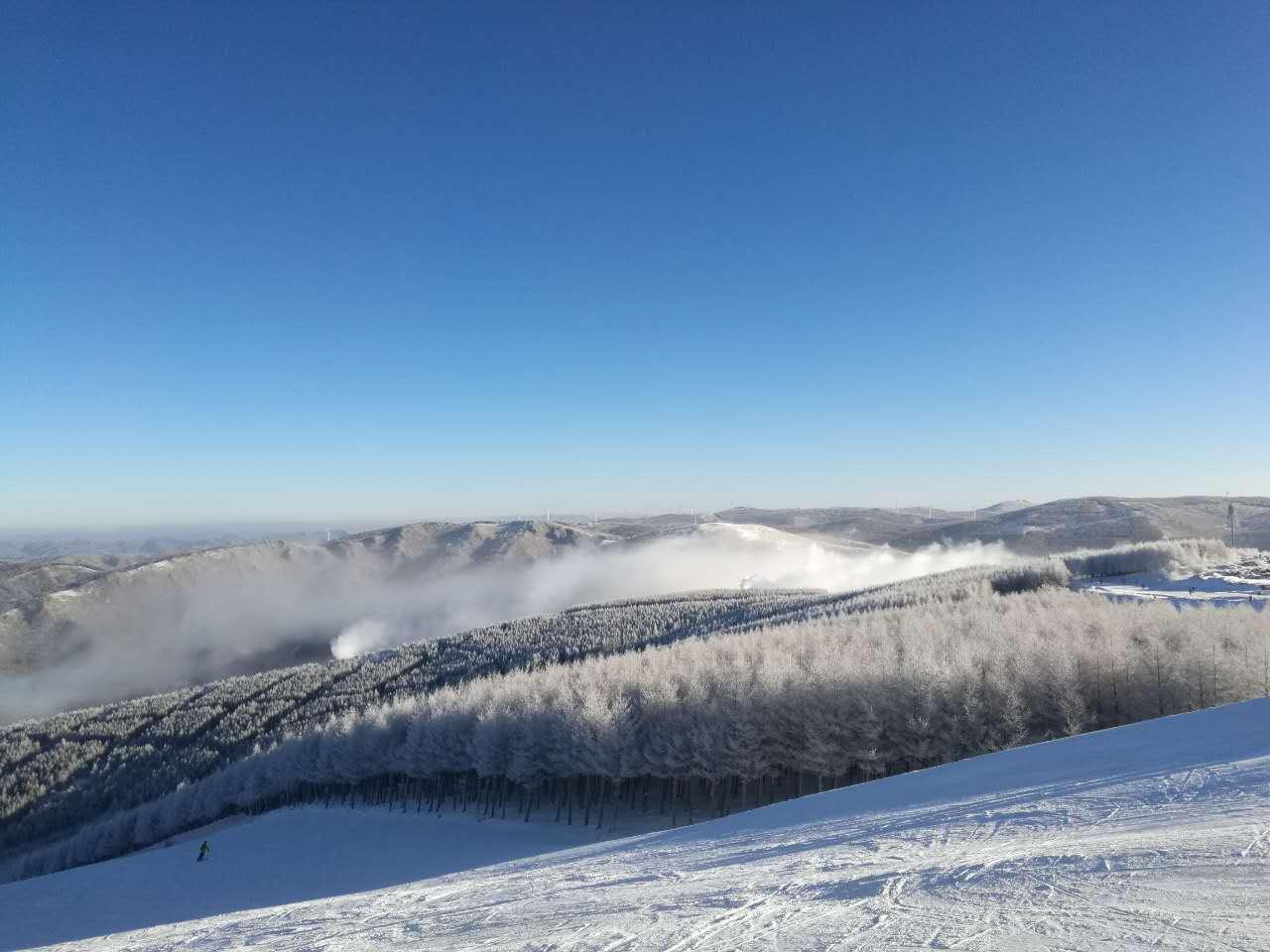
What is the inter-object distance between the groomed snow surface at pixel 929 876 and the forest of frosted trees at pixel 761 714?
2382cm

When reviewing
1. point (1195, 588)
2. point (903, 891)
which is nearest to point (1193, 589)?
point (1195, 588)

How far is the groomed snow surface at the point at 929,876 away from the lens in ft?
22.0

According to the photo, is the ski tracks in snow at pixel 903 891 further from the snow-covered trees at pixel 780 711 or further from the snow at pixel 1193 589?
the snow at pixel 1193 589

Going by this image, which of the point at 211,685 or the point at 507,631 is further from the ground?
the point at 507,631

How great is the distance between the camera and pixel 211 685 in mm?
152375

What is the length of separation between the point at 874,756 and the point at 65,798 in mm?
116517

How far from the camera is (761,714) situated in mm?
47250

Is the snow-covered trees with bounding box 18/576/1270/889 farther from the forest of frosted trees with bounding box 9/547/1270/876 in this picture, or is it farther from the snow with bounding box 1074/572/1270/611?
the snow with bounding box 1074/572/1270/611

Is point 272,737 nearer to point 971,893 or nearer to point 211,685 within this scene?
point 211,685

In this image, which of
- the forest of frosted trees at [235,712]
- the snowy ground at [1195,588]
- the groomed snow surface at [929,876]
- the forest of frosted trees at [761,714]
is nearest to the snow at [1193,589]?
the snowy ground at [1195,588]

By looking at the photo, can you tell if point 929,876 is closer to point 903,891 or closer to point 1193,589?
point 903,891

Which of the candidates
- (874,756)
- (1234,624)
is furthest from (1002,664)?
(1234,624)

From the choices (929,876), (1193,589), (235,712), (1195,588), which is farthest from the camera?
(235,712)

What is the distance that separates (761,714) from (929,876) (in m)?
40.7
